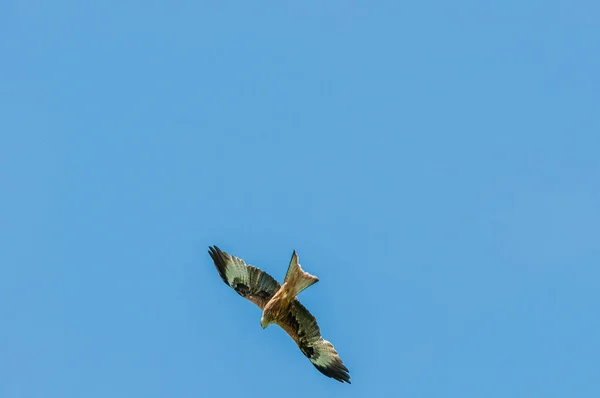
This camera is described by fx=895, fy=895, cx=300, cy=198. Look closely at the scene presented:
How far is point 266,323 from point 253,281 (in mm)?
890

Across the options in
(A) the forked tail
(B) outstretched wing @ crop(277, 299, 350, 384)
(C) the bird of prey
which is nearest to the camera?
(A) the forked tail

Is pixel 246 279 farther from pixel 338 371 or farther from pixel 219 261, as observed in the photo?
pixel 338 371

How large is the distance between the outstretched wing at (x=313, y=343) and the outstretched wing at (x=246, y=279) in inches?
21.2

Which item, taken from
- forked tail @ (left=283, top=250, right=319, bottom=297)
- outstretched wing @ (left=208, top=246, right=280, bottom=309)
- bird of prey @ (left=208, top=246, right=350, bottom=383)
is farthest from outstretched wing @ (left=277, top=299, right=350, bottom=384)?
forked tail @ (left=283, top=250, right=319, bottom=297)

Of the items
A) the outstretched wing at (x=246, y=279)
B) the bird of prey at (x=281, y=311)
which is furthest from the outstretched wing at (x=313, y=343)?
the outstretched wing at (x=246, y=279)

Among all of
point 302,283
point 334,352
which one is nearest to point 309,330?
point 334,352

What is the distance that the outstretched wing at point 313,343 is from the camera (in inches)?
619

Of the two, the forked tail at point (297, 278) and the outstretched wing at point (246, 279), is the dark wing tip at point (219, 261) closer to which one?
the outstretched wing at point (246, 279)

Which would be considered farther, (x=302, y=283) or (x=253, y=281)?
(x=253, y=281)

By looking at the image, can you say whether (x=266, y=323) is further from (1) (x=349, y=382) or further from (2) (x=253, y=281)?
(1) (x=349, y=382)

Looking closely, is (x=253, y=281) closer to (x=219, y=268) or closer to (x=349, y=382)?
(x=219, y=268)

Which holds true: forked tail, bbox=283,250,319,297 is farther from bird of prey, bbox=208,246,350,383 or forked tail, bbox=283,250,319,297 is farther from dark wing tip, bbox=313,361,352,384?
dark wing tip, bbox=313,361,352,384

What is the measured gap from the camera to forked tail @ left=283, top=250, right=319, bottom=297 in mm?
14208

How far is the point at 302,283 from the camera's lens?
569 inches
